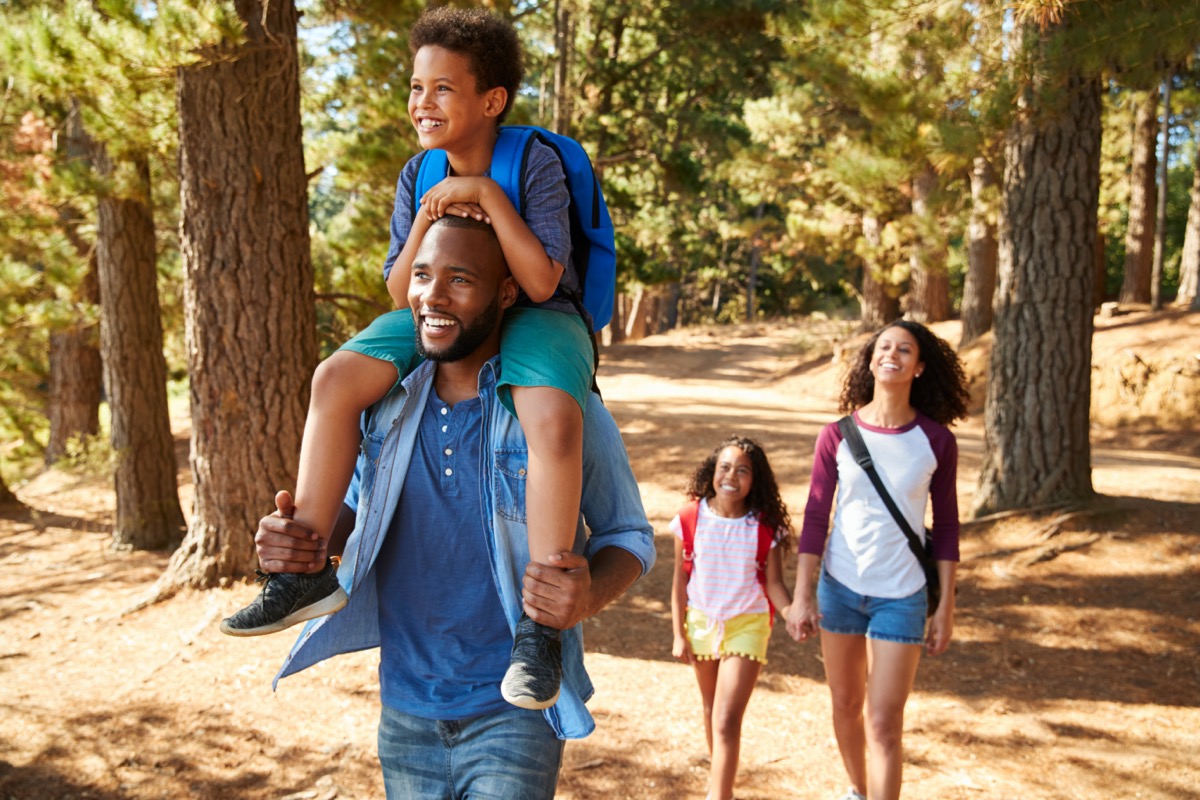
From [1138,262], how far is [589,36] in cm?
1167

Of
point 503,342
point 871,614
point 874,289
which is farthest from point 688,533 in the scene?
point 874,289

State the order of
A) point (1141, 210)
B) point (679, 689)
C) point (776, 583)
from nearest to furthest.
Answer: point (776, 583), point (679, 689), point (1141, 210)

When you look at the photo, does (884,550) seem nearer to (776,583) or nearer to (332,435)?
(776,583)

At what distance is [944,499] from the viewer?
3.57m

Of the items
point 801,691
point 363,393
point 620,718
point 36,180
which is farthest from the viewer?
point 36,180

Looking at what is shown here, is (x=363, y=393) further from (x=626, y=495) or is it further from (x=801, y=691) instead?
(x=801, y=691)

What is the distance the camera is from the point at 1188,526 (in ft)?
24.3

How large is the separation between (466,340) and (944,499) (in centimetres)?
226

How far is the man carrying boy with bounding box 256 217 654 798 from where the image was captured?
6.50ft

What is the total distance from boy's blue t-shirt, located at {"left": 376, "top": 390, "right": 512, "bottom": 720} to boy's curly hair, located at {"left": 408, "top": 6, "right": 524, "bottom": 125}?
799 mm

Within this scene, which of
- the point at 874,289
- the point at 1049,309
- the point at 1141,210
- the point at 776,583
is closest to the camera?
the point at 776,583

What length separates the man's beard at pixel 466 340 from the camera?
1.97 metres

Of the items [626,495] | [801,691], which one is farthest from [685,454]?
[626,495]

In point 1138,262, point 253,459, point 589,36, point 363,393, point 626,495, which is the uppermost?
point 589,36
